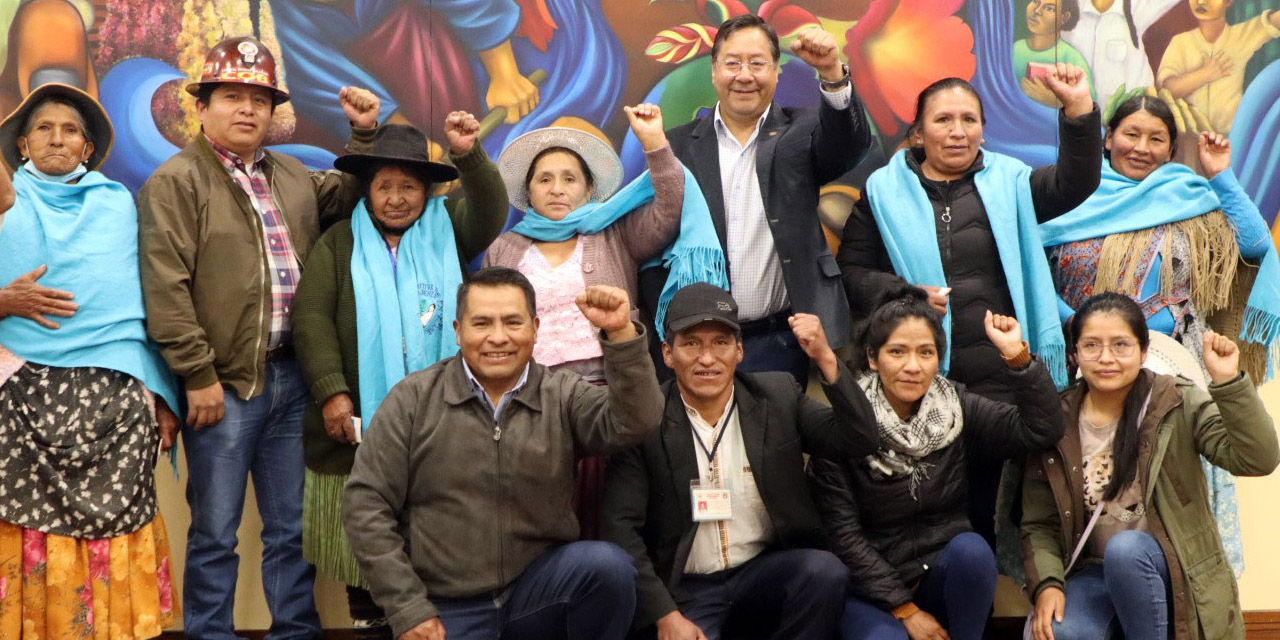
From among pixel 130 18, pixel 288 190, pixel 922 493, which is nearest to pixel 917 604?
pixel 922 493

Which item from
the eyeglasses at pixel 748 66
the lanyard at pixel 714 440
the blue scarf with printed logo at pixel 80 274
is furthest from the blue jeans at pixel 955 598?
the blue scarf with printed logo at pixel 80 274

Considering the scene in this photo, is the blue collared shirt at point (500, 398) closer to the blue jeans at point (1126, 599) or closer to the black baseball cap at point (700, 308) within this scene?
the black baseball cap at point (700, 308)

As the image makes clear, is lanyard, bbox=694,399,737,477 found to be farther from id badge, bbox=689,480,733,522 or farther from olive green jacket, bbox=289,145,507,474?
olive green jacket, bbox=289,145,507,474

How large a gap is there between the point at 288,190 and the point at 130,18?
97cm

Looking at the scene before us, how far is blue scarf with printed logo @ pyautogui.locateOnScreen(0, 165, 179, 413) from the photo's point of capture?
12.0 ft

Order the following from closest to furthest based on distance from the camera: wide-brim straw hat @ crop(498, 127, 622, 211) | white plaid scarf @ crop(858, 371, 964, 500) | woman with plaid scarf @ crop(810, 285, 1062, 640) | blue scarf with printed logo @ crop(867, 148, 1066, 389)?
woman with plaid scarf @ crop(810, 285, 1062, 640) < white plaid scarf @ crop(858, 371, 964, 500) < blue scarf with printed logo @ crop(867, 148, 1066, 389) < wide-brim straw hat @ crop(498, 127, 622, 211)

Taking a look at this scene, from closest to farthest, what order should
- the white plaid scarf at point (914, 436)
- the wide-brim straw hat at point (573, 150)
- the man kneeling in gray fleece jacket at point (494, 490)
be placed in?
the man kneeling in gray fleece jacket at point (494, 490) < the white plaid scarf at point (914, 436) < the wide-brim straw hat at point (573, 150)

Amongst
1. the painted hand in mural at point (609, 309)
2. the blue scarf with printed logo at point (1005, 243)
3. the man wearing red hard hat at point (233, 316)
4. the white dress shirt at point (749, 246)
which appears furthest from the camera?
the white dress shirt at point (749, 246)

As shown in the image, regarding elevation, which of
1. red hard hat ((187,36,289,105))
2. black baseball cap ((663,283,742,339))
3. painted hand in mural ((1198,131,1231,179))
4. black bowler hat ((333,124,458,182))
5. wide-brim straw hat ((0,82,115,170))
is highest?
red hard hat ((187,36,289,105))

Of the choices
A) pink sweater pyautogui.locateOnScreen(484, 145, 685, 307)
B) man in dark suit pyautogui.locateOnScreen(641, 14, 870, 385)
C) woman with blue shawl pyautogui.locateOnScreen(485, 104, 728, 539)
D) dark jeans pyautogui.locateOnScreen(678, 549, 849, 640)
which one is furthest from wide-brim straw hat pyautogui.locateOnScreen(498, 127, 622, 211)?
dark jeans pyautogui.locateOnScreen(678, 549, 849, 640)

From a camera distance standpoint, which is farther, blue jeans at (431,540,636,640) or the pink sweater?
the pink sweater

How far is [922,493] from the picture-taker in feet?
11.6

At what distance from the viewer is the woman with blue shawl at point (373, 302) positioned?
12.5 ft

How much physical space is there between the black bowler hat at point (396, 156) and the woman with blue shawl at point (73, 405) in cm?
69
